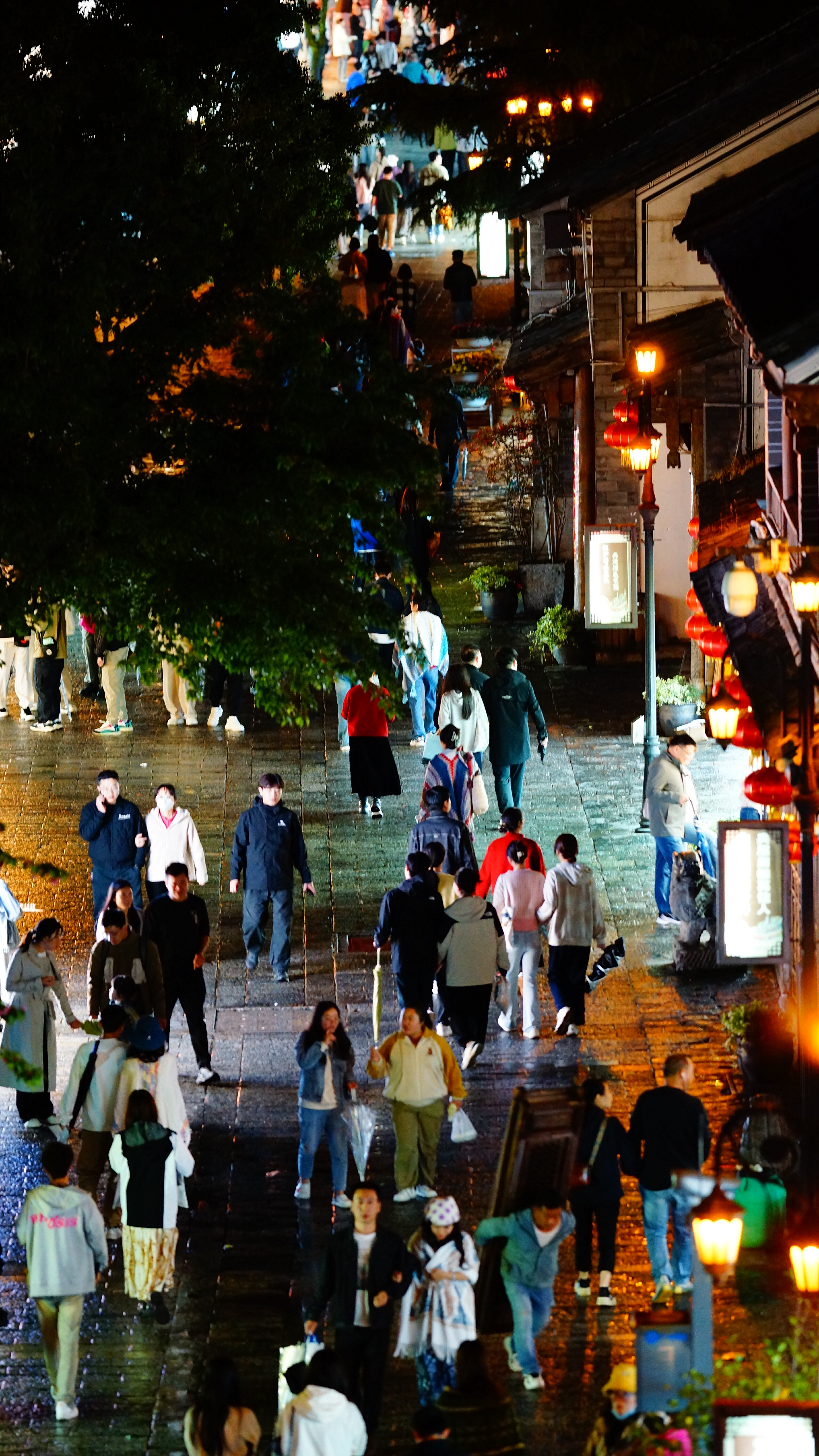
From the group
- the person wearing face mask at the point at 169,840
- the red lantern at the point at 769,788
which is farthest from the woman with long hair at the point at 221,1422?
the person wearing face mask at the point at 169,840

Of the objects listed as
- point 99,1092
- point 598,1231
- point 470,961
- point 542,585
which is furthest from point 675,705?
point 598,1231

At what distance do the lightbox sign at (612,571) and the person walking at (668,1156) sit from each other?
40.9 feet

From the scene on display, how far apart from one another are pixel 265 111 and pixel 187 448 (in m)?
2.95

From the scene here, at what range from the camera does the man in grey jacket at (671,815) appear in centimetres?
1998

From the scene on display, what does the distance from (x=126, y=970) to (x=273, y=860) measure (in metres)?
2.75

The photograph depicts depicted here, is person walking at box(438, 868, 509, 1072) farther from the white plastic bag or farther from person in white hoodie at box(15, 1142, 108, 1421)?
person in white hoodie at box(15, 1142, 108, 1421)

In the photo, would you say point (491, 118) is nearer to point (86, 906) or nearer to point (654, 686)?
point (654, 686)

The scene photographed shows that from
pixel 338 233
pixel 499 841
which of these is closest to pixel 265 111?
pixel 338 233

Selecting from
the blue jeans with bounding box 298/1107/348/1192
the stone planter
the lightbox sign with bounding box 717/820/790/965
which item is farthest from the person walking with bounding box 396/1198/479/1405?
the stone planter

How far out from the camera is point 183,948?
16500 millimetres

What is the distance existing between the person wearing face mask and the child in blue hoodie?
7494mm

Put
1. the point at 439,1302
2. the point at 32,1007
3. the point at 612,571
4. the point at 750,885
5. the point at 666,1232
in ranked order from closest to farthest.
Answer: the point at 439,1302 < the point at 666,1232 < the point at 750,885 < the point at 32,1007 < the point at 612,571

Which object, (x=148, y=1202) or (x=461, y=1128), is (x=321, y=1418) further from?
(x=461, y=1128)

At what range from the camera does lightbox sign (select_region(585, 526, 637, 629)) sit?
81.7 feet
